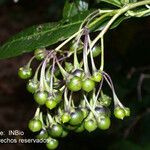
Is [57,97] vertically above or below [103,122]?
above

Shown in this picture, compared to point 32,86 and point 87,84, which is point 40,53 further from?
point 87,84

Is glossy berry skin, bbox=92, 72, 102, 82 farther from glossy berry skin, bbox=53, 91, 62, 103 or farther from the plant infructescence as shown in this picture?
glossy berry skin, bbox=53, 91, 62, 103

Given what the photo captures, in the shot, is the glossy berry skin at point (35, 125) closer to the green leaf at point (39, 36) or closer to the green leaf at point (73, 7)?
the green leaf at point (39, 36)

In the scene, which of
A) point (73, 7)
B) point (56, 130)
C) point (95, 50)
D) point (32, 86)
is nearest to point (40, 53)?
point (32, 86)

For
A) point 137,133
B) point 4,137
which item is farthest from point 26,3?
point 137,133

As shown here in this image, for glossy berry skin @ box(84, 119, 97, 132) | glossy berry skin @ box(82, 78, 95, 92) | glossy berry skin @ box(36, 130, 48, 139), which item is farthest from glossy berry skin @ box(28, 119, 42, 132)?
glossy berry skin @ box(82, 78, 95, 92)

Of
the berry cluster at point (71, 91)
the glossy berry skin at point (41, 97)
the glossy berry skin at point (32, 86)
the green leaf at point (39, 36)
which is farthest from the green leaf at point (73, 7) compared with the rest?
the glossy berry skin at point (41, 97)

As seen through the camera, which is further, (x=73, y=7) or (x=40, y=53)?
(x=73, y=7)
